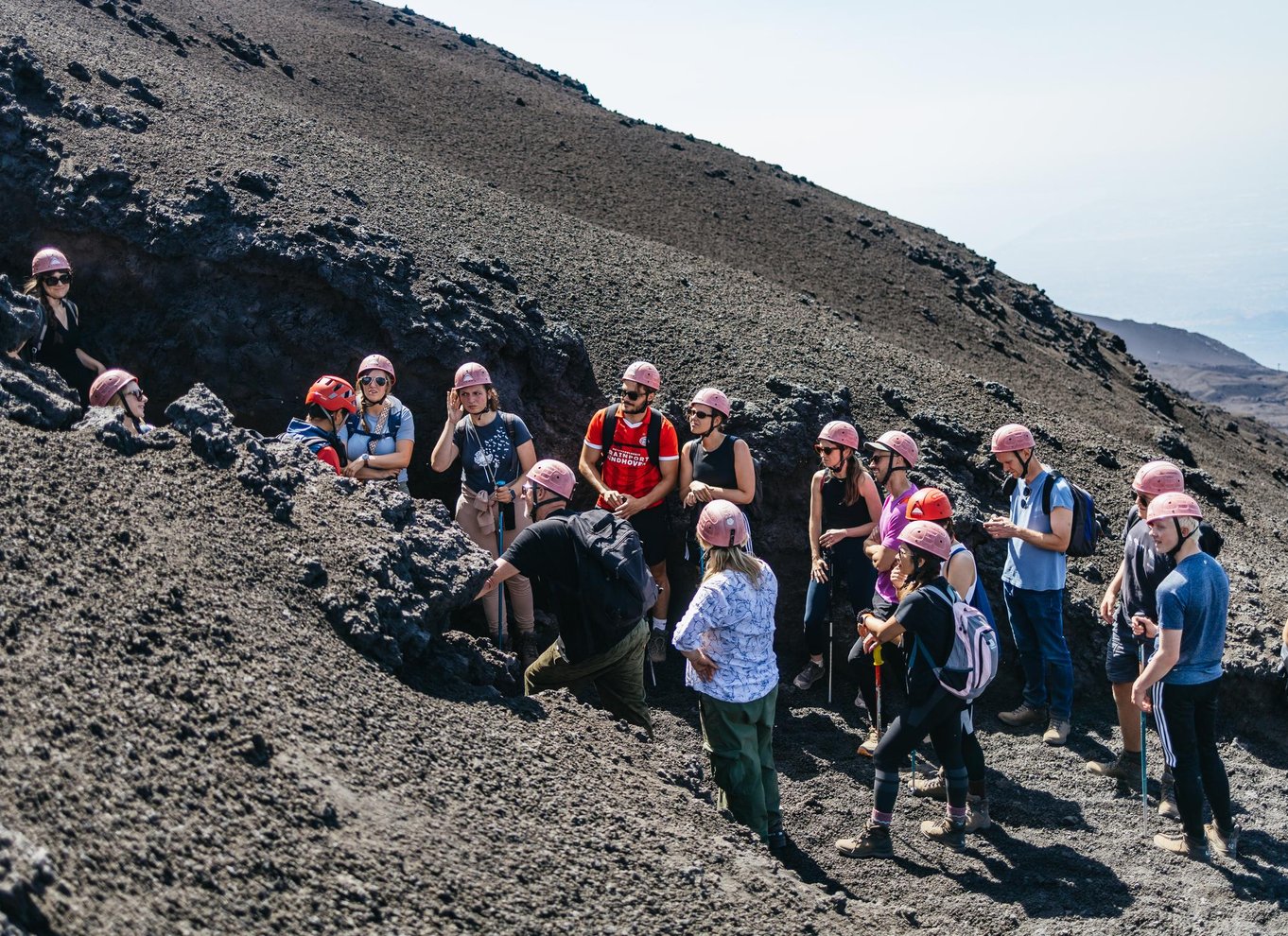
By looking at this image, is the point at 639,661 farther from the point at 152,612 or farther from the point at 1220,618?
the point at 1220,618

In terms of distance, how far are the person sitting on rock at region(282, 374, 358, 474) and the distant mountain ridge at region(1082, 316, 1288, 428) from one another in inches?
1712

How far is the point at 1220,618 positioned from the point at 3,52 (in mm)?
12255

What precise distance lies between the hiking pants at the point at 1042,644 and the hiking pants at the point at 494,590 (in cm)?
360

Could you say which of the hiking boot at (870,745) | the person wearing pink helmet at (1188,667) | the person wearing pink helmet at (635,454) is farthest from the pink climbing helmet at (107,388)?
the person wearing pink helmet at (1188,667)

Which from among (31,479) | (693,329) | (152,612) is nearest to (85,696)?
(152,612)

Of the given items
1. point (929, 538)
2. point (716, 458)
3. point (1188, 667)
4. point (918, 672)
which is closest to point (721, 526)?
point (929, 538)

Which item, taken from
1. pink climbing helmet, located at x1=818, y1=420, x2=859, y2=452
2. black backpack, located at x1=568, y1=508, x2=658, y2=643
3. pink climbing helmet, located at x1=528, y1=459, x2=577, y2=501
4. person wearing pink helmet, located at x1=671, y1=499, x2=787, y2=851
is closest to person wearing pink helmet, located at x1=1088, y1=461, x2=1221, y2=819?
pink climbing helmet, located at x1=818, y1=420, x2=859, y2=452

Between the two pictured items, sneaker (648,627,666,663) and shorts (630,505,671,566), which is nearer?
shorts (630,505,671,566)

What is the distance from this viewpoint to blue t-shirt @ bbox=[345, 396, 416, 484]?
7.59m

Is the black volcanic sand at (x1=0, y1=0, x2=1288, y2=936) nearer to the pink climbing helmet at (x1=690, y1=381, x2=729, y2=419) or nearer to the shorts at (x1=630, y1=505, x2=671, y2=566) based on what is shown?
the shorts at (x1=630, y1=505, x2=671, y2=566)

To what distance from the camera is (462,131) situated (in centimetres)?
1805

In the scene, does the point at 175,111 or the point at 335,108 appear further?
the point at 335,108

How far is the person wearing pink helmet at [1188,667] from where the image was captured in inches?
249

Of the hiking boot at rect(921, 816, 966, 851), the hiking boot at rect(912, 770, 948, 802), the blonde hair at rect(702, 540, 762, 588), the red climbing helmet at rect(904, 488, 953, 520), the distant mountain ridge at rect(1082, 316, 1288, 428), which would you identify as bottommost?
the hiking boot at rect(921, 816, 966, 851)
